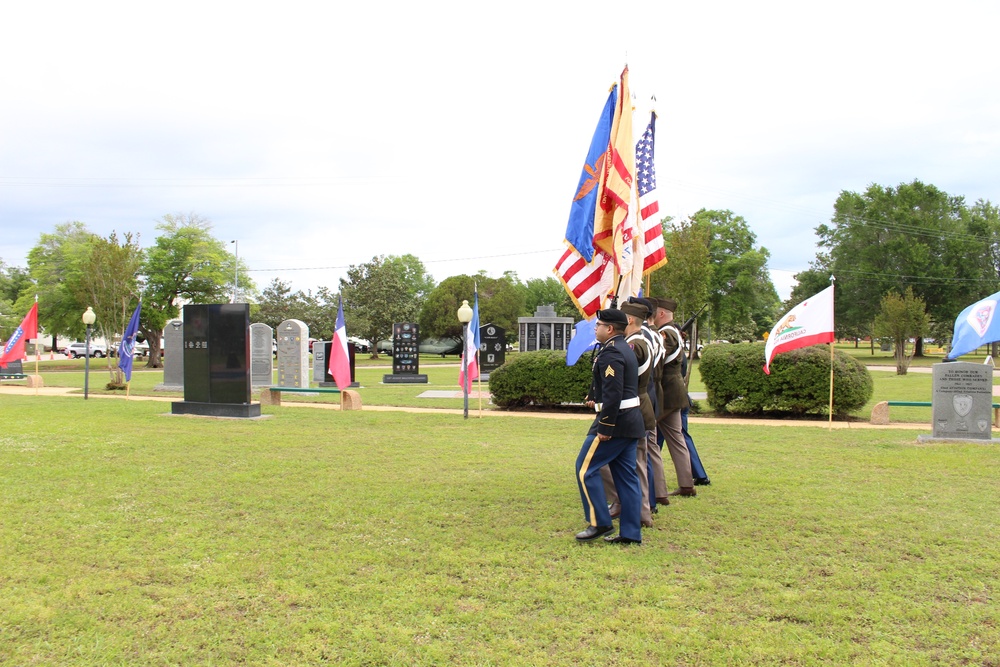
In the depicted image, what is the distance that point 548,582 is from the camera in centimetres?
454

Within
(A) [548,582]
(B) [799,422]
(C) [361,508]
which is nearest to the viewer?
(A) [548,582]

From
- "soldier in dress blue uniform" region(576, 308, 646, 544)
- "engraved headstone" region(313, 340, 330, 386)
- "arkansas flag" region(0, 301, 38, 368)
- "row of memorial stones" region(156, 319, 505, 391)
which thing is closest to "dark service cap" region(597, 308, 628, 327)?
"soldier in dress blue uniform" region(576, 308, 646, 544)

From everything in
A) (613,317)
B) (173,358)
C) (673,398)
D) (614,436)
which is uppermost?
(613,317)

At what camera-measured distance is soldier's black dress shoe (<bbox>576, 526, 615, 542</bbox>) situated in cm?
547

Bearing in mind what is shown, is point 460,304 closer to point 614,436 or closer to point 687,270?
point 687,270

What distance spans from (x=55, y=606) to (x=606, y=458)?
3.59 metres

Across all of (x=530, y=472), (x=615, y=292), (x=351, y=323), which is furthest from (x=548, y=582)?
(x=351, y=323)

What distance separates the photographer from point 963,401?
33.7ft

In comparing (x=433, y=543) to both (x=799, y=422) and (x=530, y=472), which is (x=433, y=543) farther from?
(x=799, y=422)

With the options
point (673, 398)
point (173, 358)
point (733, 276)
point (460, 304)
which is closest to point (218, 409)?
point (173, 358)

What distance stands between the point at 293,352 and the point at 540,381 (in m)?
9.96

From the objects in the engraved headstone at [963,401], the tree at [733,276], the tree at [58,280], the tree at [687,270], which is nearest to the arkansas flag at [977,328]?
the engraved headstone at [963,401]

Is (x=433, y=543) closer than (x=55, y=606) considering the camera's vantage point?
No

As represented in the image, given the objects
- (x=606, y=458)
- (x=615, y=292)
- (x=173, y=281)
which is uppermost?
(x=173, y=281)
